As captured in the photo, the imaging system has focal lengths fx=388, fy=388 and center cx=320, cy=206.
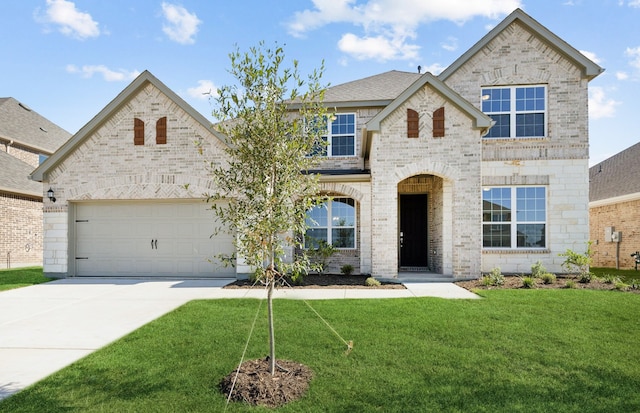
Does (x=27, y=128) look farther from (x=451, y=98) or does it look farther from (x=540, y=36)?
(x=540, y=36)

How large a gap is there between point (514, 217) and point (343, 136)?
6546mm

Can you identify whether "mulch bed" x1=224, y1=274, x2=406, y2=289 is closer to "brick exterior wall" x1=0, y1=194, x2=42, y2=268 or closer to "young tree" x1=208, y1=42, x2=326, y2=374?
"young tree" x1=208, y1=42, x2=326, y2=374

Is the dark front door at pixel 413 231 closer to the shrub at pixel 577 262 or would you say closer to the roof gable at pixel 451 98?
the roof gable at pixel 451 98

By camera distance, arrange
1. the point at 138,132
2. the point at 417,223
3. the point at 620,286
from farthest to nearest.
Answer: the point at 417,223 → the point at 138,132 → the point at 620,286

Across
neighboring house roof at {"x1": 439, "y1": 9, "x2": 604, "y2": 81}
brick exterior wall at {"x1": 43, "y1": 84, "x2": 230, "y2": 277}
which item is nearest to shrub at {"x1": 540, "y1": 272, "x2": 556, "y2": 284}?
neighboring house roof at {"x1": 439, "y1": 9, "x2": 604, "y2": 81}

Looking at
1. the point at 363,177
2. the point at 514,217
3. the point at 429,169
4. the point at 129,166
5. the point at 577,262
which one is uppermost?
the point at 129,166

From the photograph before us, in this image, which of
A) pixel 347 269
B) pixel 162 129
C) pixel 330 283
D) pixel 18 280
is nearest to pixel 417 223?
pixel 347 269

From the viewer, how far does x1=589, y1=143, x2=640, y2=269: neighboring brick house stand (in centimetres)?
1630

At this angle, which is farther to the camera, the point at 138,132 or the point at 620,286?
the point at 138,132

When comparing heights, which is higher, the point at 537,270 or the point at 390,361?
the point at 537,270

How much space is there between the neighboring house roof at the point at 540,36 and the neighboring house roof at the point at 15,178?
762 inches

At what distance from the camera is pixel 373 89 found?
1559cm

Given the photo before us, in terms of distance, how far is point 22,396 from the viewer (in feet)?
13.1

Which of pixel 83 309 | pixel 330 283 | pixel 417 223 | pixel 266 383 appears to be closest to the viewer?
pixel 266 383
